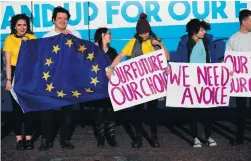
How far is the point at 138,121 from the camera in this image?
22.8 ft

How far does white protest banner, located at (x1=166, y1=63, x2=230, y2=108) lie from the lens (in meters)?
6.89

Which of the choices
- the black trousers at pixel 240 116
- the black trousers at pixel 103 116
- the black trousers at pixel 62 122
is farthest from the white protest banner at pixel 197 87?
the black trousers at pixel 62 122

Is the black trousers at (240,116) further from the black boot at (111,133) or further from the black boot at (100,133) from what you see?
the black boot at (100,133)

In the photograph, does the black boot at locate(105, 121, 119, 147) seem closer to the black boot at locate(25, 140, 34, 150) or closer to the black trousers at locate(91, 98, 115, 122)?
the black trousers at locate(91, 98, 115, 122)

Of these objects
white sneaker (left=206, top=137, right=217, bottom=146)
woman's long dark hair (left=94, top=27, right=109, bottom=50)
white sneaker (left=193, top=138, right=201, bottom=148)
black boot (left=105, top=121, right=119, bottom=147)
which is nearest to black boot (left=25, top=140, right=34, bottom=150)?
black boot (left=105, top=121, right=119, bottom=147)

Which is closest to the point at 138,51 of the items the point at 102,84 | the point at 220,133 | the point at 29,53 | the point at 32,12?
the point at 102,84

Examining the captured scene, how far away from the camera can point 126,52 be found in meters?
6.76

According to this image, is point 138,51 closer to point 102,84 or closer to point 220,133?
point 102,84

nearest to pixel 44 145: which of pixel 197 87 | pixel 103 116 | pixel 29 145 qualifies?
pixel 29 145

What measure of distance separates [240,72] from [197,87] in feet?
2.07

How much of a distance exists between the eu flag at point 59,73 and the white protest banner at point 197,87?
2.98 ft

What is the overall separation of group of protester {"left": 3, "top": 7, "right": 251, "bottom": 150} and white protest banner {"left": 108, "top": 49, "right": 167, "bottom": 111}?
13 cm

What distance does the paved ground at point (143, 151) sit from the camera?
6414mm

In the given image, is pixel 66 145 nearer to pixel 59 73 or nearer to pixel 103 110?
pixel 103 110
